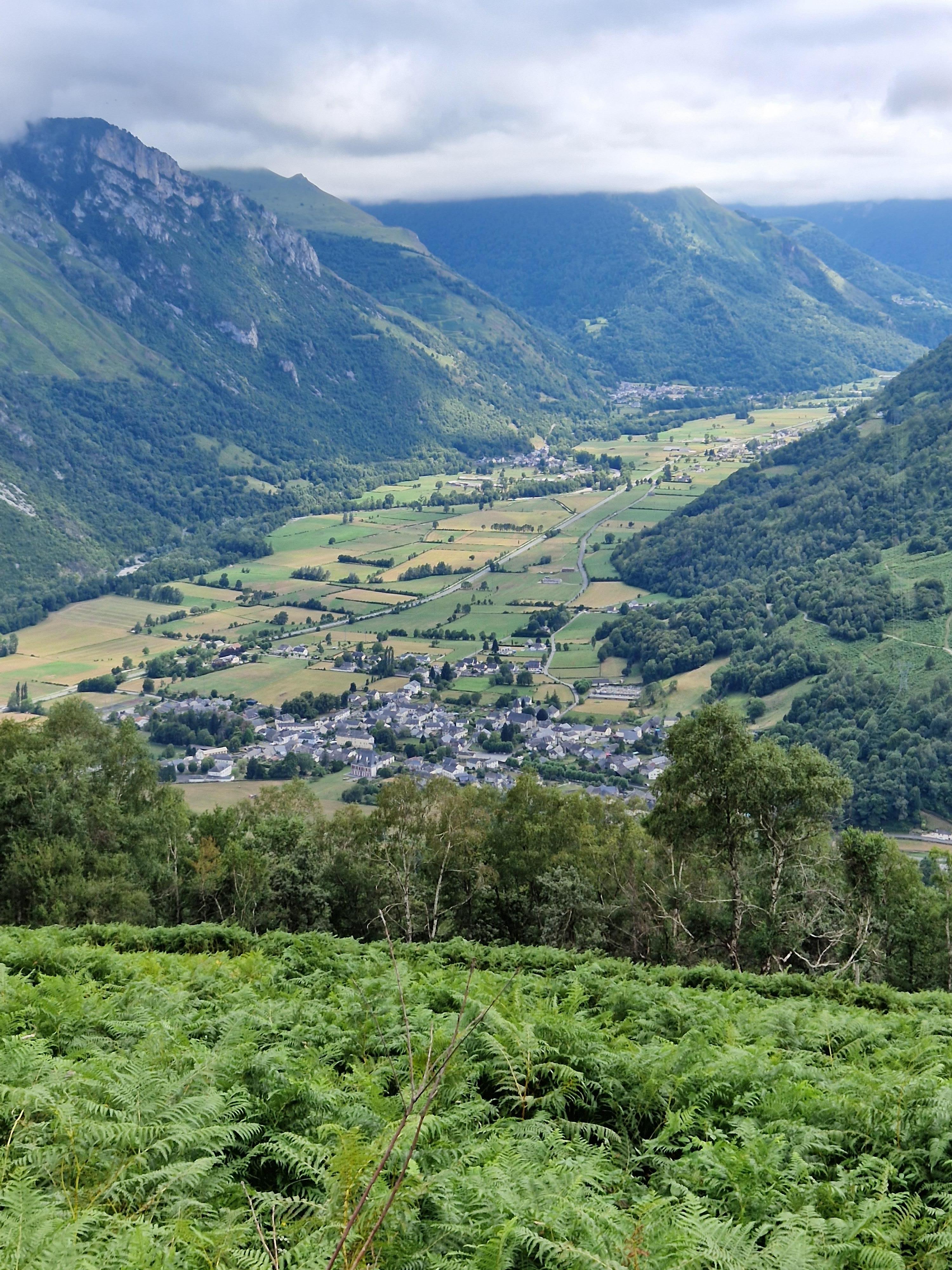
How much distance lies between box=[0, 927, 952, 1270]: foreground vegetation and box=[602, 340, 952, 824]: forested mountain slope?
164 ft

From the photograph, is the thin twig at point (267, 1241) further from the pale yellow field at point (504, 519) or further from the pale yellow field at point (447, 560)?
the pale yellow field at point (504, 519)

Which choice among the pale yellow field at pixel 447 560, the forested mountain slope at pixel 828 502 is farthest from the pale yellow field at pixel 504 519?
the forested mountain slope at pixel 828 502

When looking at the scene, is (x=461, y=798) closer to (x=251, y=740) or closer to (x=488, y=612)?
(x=251, y=740)

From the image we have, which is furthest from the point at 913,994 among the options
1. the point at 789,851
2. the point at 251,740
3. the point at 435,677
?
the point at 435,677

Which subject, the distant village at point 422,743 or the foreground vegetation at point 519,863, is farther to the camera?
the distant village at point 422,743

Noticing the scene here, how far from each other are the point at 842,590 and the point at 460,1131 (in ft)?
280

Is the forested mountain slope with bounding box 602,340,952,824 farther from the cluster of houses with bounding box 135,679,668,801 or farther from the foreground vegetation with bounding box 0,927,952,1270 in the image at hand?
the foreground vegetation with bounding box 0,927,952,1270

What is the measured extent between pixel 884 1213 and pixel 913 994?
13.3 m

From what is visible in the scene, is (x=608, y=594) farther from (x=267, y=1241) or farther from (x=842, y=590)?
(x=267, y=1241)

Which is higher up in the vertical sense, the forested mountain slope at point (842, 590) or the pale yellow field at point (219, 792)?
the forested mountain slope at point (842, 590)

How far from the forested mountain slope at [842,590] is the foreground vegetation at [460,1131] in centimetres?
5009

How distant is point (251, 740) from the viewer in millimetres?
75375

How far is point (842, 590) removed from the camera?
8781 cm

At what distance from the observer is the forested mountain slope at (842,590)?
62.6 metres
